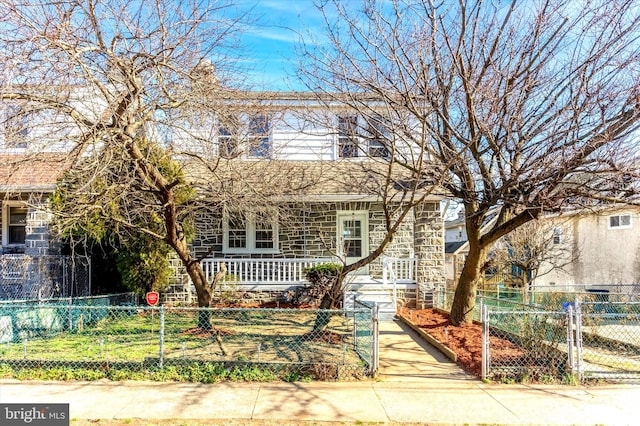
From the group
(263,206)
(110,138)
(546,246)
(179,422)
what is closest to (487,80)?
(263,206)

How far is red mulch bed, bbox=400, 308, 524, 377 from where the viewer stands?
24.1 ft

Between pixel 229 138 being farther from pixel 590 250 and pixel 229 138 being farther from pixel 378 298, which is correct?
pixel 590 250

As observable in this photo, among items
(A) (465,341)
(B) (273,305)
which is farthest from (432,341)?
(B) (273,305)

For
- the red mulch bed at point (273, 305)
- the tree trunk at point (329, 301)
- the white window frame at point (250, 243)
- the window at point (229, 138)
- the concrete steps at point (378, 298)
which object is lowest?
the red mulch bed at point (273, 305)

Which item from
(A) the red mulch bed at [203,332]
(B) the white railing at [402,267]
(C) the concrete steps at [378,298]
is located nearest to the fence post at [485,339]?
(A) the red mulch bed at [203,332]

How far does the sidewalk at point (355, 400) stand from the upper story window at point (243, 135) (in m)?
4.07

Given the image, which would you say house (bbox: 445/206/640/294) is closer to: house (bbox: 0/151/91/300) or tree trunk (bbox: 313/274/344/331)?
tree trunk (bbox: 313/274/344/331)

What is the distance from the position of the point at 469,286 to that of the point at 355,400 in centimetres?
509

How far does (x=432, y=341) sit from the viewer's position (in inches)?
350

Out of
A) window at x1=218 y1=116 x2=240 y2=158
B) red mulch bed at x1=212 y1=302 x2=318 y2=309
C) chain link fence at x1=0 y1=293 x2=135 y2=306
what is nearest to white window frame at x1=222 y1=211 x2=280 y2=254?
red mulch bed at x1=212 y1=302 x2=318 y2=309

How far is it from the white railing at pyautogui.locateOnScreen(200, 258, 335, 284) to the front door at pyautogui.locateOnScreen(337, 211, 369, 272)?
3.57 ft

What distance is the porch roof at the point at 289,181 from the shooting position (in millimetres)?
8414

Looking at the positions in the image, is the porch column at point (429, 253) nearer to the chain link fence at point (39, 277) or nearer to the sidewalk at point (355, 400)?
the sidewalk at point (355, 400)

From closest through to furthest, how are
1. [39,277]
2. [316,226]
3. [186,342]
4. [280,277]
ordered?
[186,342]
[39,277]
[280,277]
[316,226]
